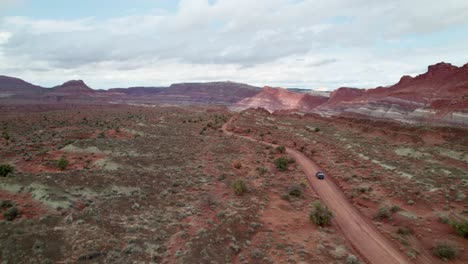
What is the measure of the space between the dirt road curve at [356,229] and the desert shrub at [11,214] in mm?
13711

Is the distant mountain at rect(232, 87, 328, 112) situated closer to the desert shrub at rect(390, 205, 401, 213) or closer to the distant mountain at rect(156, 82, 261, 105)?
the distant mountain at rect(156, 82, 261, 105)

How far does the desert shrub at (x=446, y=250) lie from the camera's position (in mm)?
10102

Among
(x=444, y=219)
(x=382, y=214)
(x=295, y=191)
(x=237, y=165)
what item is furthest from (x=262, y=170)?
(x=444, y=219)

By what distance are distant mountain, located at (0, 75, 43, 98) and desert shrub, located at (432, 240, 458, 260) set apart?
6373 inches

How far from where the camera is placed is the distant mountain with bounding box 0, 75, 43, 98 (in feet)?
433

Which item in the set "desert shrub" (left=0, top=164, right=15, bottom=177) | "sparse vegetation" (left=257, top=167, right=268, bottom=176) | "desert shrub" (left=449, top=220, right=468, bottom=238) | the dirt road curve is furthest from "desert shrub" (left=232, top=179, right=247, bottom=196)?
"desert shrub" (left=0, top=164, right=15, bottom=177)

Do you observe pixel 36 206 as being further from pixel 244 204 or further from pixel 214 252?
pixel 244 204

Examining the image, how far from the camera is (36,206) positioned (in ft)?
38.9

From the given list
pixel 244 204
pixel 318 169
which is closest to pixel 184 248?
pixel 244 204

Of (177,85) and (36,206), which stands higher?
(177,85)

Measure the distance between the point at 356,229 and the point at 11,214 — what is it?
14.6m

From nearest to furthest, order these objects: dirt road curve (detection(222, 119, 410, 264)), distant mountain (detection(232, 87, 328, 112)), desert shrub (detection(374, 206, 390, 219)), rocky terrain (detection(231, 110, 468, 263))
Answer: dirt road curve (detection(222, 119, 410, 264))
rocky terrain (detection(231, 110, 468, 263))
desert shrub (detection(374, 206, 390, 219))
distant mountain (detection(232, 87, 328, 112))

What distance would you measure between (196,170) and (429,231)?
45.6 ft

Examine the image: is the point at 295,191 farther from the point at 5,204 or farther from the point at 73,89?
the point at 73,89
